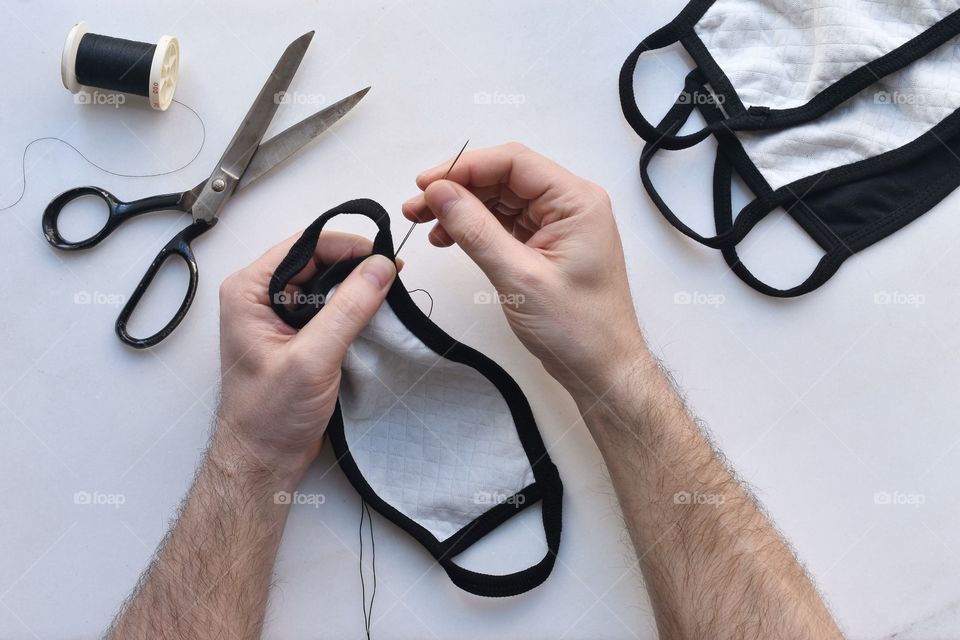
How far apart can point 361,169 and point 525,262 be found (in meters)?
0.46

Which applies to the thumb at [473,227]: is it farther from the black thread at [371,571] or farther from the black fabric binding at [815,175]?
the black thread at [371,571]

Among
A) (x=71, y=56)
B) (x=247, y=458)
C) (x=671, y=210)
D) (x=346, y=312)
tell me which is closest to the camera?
(x=346, y=312)

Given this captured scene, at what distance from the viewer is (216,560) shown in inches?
48.5

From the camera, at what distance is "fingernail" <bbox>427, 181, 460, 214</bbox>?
1.16 metres

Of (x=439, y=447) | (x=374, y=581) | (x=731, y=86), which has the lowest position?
(x=374, y=581)

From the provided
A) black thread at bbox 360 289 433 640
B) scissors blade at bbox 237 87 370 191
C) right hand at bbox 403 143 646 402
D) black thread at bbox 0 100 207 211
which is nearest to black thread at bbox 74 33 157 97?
black thread at bbox 0 100 207 211

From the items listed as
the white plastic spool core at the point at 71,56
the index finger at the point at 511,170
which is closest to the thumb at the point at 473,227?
the index finger at the point at 511,170

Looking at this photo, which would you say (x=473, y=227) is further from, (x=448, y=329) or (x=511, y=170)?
(x=448, y=329)

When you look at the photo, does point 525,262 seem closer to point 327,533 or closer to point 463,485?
point 463,485

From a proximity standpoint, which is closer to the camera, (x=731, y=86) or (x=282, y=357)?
(x=282, y=357)

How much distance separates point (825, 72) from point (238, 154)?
1175 mm

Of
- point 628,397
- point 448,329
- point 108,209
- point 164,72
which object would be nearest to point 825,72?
point 628,397

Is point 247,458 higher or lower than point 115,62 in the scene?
lower

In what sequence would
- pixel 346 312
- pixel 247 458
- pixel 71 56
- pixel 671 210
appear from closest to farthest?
1. pixel 346 312
2. pixel 247 458
3. pixel 71 56
4. pixel 671 210
